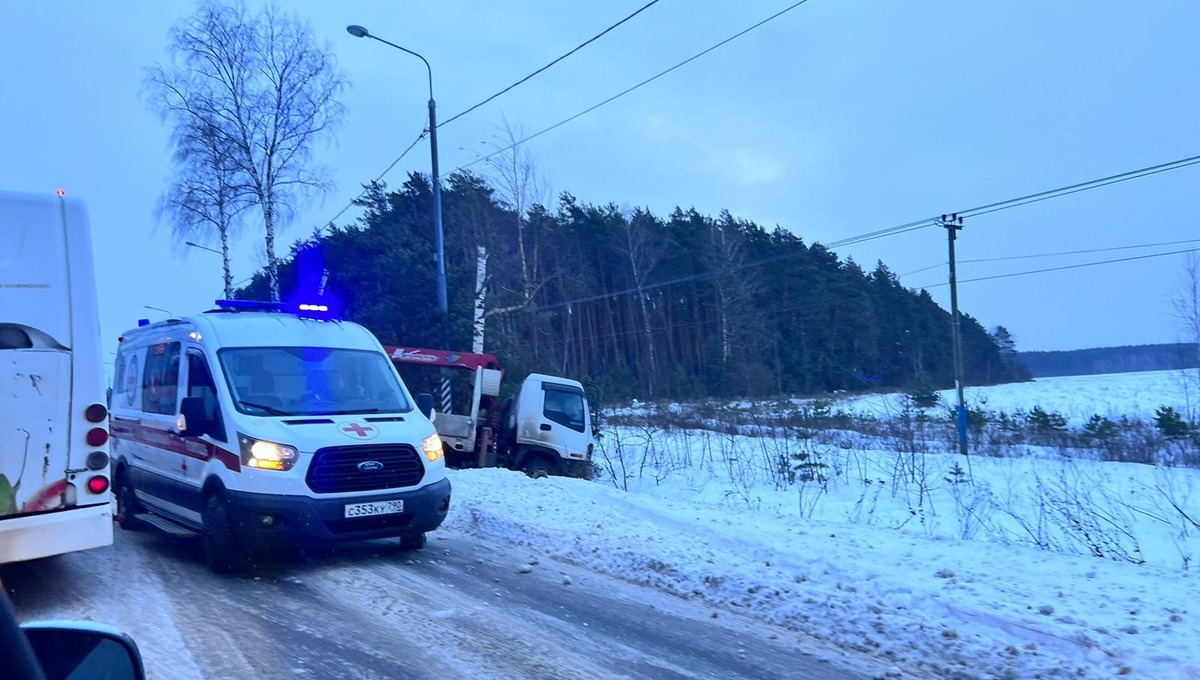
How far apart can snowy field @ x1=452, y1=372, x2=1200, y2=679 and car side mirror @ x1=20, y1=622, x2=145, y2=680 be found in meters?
4.80

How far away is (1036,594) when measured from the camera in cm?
678

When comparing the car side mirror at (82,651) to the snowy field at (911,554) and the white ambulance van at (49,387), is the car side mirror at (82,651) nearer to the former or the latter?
the snowy field at (911,554)

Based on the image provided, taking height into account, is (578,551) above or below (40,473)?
below

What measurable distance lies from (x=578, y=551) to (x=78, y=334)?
194 inches

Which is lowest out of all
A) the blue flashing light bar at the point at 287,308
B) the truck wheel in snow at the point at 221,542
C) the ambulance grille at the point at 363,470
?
the truck wheel in snow at the point at 221,542

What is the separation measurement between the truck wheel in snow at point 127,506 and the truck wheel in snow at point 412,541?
12.5 ft

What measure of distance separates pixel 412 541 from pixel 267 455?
1.95 meters

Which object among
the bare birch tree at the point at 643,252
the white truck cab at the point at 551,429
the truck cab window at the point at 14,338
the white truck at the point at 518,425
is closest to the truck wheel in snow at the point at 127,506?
the truck cab window at the point at 14,338

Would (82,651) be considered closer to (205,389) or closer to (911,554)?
(205,389)

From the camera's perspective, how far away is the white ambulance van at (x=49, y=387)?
21.3ft

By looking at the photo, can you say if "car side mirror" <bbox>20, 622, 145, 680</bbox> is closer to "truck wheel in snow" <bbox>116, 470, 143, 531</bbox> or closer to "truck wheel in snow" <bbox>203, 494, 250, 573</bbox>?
"truck wheel in snow" <bbox>203, 494, 250, 573</bbox>

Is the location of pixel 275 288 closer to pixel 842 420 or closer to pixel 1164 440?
pixel 842 420

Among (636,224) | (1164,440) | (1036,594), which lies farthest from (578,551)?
(636,224)

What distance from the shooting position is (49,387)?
6676 millimetres
